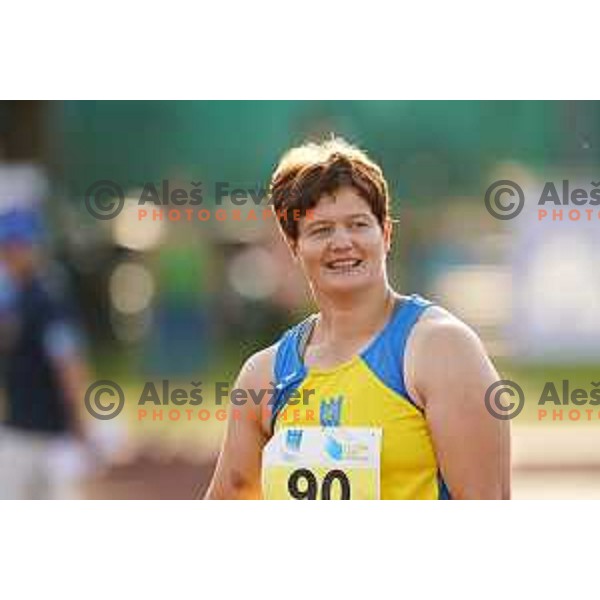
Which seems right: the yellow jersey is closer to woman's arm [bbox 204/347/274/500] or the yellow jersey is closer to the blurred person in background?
woman's arm [bbox 204/347/274/500]

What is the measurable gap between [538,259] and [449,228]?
0.82ft

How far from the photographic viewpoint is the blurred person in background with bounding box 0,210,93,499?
3408mm

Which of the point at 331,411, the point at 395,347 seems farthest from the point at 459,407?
the point at 331,411

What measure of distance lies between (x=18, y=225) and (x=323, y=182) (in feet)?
3.73

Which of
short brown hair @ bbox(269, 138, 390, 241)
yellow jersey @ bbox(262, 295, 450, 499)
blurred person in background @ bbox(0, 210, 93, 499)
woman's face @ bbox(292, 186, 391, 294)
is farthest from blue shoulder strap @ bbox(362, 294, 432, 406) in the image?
blurred person in background @ bbox(0, 210, 93, 499)

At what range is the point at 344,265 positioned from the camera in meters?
2.54

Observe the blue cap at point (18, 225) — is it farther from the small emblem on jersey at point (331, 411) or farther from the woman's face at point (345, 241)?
the small emblem on jersey at point (331, 411)

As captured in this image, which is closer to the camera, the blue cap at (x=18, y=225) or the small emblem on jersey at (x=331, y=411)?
the small emblem on jersey at (x=331, y=411)

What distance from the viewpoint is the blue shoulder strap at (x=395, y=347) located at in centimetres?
239

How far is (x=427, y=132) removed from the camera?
3.19 metres

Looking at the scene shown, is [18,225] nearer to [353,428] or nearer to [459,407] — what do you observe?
[353,428]

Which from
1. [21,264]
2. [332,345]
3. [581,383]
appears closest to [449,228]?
[581,383]

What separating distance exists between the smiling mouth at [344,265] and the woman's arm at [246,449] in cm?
23

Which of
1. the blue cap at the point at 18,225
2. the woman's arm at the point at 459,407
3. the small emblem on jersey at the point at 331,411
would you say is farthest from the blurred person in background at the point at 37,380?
the woman's arm at the point at 459,407
